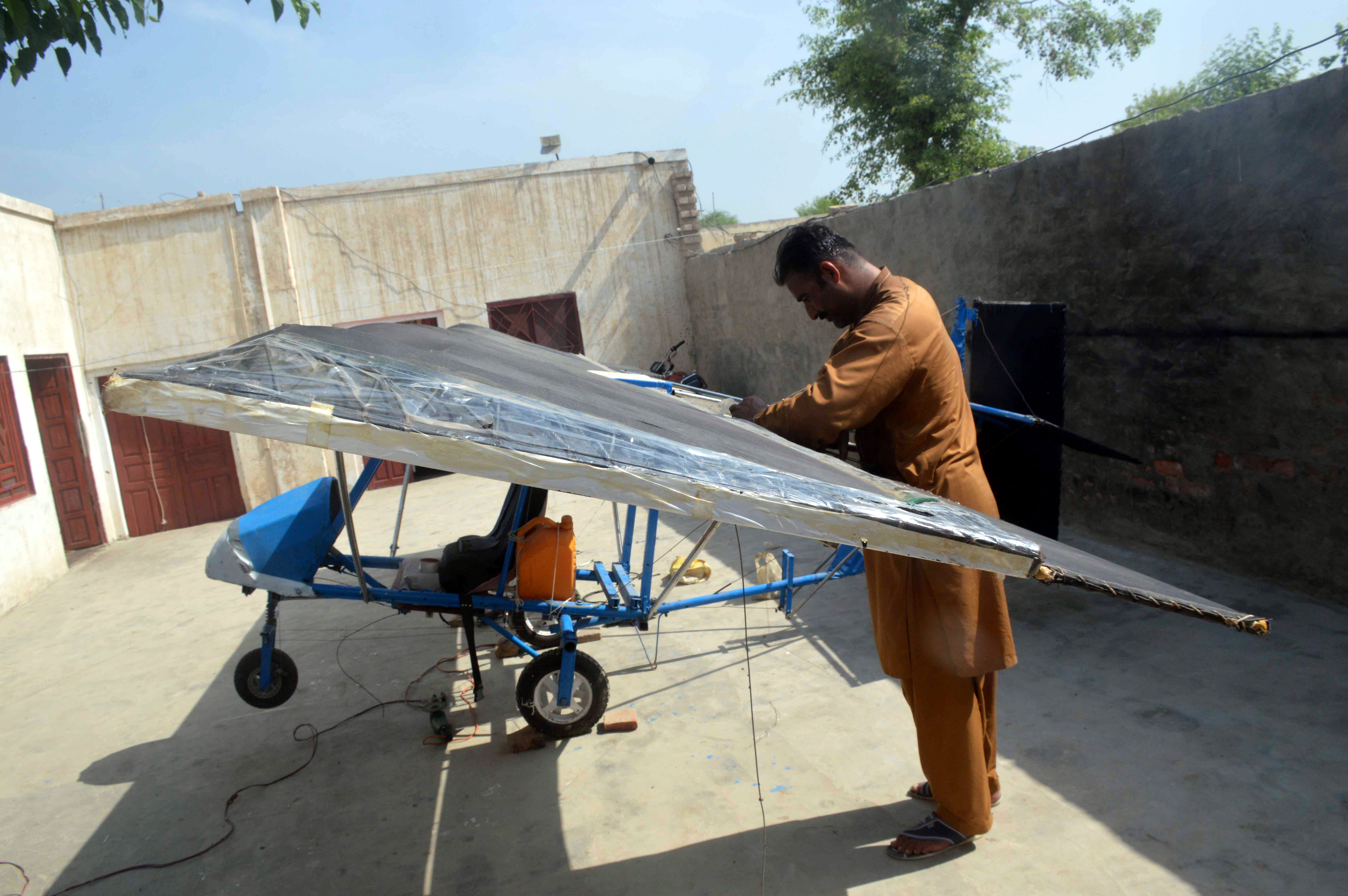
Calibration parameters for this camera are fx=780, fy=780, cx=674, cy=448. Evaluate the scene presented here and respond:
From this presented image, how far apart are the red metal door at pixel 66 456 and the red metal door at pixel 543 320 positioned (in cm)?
523

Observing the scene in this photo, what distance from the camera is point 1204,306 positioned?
13.7 ft

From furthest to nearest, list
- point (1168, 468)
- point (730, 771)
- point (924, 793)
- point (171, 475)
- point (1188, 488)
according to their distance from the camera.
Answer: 1. point (171, 475)
2. point (1168, 468)
3. point (1188, 488)
4. point (730, 771)
5. point (924, 793)

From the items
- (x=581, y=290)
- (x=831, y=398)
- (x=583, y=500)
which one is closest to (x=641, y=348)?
(x=581, y=290)

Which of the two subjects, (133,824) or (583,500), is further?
(583,500)

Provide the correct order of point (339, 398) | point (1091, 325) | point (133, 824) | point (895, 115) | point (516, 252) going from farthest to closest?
point (895, 115)
point (516, 252)
point (1091, 325)
point (133, 824)
point (339, 398)

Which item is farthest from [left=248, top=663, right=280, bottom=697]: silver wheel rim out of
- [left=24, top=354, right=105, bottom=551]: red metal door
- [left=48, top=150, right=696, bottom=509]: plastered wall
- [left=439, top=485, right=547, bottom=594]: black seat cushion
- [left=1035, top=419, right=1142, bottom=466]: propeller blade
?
[left=48, top=150, right=696, bottom=509]: plastered wall

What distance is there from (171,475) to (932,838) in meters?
11.1

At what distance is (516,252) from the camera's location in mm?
11711

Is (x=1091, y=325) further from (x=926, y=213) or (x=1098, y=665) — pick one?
(x=1098, y=665)

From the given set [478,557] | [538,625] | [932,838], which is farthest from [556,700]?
[932,838]

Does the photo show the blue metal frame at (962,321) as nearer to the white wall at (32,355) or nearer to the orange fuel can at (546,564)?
the orange fuel can at (546,564)

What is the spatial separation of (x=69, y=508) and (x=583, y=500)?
6556mm

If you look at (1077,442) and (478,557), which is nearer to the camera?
(478,557)

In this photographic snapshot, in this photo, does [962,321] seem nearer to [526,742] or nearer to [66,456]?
[526,742]
